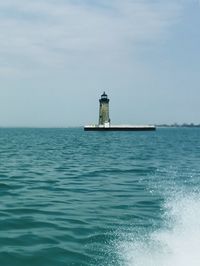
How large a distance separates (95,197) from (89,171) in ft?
32.3

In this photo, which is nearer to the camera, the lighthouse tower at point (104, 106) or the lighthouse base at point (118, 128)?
the lighthouse tower at point (104, 106)

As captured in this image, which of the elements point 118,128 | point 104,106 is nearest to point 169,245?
point 104,106

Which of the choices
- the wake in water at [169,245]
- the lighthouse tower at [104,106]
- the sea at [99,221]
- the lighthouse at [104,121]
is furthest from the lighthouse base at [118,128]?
the wake in water at [169,245]

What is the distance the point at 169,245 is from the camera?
10203mm

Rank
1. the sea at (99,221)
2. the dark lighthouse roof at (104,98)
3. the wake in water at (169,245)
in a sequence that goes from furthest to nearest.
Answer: the dark lighthouse roof at (104,98) < the sea at (99,221) < the wake in water at (169,245)

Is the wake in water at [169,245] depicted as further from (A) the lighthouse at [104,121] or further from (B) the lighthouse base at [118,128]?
(B) the lighthouse base at [118,128]

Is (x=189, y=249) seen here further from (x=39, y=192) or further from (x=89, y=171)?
(x=89, y=171)

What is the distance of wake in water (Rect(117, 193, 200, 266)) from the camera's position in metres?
9.09

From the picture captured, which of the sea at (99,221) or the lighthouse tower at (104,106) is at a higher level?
the lighthouse tower at (104,106)

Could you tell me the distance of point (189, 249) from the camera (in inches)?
382

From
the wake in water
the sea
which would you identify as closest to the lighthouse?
the sea

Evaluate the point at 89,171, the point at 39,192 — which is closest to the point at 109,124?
the point at 89,171

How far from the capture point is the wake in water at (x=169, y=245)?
29.8 feet

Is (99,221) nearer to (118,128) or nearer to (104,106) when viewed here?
(104,106)
